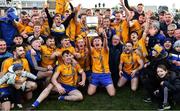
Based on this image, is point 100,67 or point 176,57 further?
point 100,67

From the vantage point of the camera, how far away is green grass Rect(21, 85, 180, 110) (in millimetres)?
6141

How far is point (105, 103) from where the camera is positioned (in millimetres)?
6371

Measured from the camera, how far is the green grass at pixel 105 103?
614 cm

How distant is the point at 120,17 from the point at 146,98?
9.01ft

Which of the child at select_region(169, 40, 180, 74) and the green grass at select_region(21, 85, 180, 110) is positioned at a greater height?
the child at select_region(169, 40, 180, 74)

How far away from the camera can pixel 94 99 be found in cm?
664

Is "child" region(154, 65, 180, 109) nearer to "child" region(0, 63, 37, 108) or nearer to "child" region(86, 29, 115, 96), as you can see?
"child" region(86, 29, 115, 96)

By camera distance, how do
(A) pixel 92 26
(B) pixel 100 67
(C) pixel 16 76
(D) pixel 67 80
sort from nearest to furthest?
1. (C) pixel 16 76
2. (D) pixel 67 80
3. (B) pixel 100 67
4. (A) pixel 92 26

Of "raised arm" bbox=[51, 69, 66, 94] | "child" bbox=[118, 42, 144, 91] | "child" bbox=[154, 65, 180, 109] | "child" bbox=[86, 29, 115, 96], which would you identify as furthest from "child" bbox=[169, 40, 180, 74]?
"raised arm" bbox=[51, 69, 66, 94]

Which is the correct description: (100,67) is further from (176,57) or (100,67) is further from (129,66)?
(176,57)

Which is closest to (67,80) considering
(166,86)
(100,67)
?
→ (100,67)

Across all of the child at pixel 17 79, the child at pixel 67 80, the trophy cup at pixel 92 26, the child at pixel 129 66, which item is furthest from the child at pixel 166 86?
the child at pixel 17 79

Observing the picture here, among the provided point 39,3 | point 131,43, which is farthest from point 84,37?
point 39,3

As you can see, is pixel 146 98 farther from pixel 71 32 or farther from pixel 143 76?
pixel 71 32
